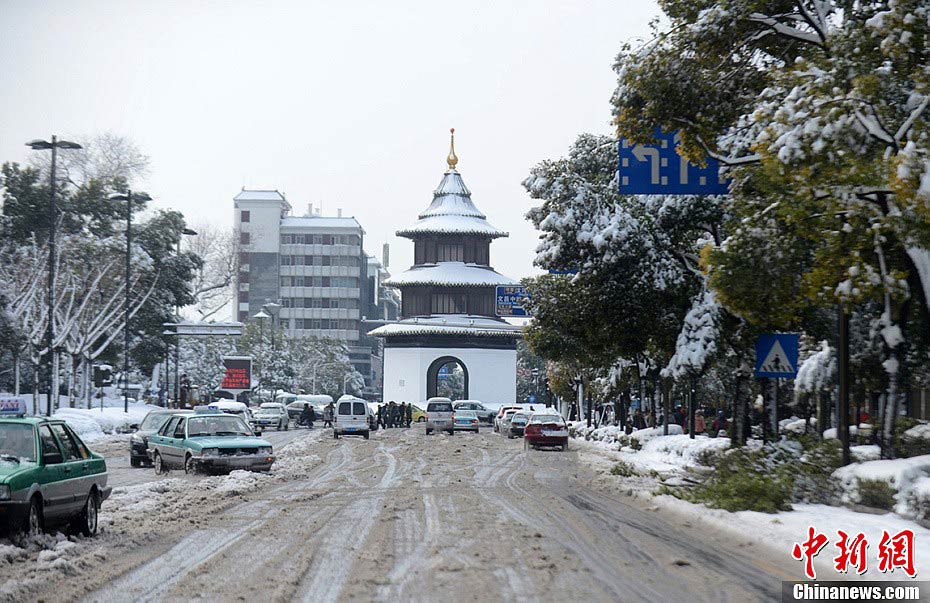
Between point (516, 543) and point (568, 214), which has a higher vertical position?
point (568, 214)

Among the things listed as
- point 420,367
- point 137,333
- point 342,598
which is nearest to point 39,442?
point 342,598

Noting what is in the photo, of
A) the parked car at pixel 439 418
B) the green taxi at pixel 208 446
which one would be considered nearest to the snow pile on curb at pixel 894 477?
the green taxi at pixel 208 446

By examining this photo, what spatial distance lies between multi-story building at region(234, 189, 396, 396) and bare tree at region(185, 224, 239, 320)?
192 ft

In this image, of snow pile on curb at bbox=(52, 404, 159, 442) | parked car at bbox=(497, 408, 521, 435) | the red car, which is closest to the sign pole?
the red car

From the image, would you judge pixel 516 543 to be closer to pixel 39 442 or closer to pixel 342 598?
pixel 342 598

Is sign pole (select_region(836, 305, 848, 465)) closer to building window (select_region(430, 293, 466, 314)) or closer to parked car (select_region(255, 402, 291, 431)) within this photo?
parked car (select_region(255, 402, 291, 431))

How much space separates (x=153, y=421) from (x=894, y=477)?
839 inches

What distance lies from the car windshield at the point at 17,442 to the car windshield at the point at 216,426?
12253 millimetres

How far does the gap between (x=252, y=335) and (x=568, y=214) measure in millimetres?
→ 84304

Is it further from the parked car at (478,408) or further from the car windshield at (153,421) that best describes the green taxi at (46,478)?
the parked car at (478,408)

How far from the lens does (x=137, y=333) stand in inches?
2790

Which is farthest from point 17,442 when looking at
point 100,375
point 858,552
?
point 100,375

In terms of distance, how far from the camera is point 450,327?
93.4m

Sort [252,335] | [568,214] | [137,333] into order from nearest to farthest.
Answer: [568,214], [137,333], [252,335]
